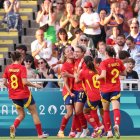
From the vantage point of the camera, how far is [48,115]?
28.6 metres

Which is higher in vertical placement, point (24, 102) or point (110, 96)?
point (110, 96)

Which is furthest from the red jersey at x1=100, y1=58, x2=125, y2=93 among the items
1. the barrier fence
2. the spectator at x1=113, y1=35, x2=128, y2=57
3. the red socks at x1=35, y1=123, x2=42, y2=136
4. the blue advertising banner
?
the spectator at x1=113, y1=35, x2=128, y2=57

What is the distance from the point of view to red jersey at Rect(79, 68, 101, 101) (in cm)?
2667

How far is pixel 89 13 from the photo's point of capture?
31.8m

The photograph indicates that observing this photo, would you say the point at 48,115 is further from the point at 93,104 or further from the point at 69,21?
the point at 69,21

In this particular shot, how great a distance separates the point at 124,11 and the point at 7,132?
6.12 m

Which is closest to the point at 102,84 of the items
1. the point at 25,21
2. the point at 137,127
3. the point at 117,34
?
the point at 137,127

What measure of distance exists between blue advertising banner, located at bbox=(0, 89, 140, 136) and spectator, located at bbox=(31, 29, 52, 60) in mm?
2706

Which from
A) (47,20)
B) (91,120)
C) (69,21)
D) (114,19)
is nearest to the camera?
(91,120)

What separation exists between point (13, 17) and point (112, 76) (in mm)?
8027

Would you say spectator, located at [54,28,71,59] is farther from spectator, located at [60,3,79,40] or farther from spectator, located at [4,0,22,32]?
spectator, located at [4,0,22,32]

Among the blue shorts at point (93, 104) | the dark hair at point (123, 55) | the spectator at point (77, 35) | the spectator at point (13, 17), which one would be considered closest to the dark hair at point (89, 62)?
the blue shorts at point (93, 104)

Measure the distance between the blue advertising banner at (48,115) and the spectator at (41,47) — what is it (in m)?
2.71

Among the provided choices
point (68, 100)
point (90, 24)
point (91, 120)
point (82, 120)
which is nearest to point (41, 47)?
point (90, 24)
